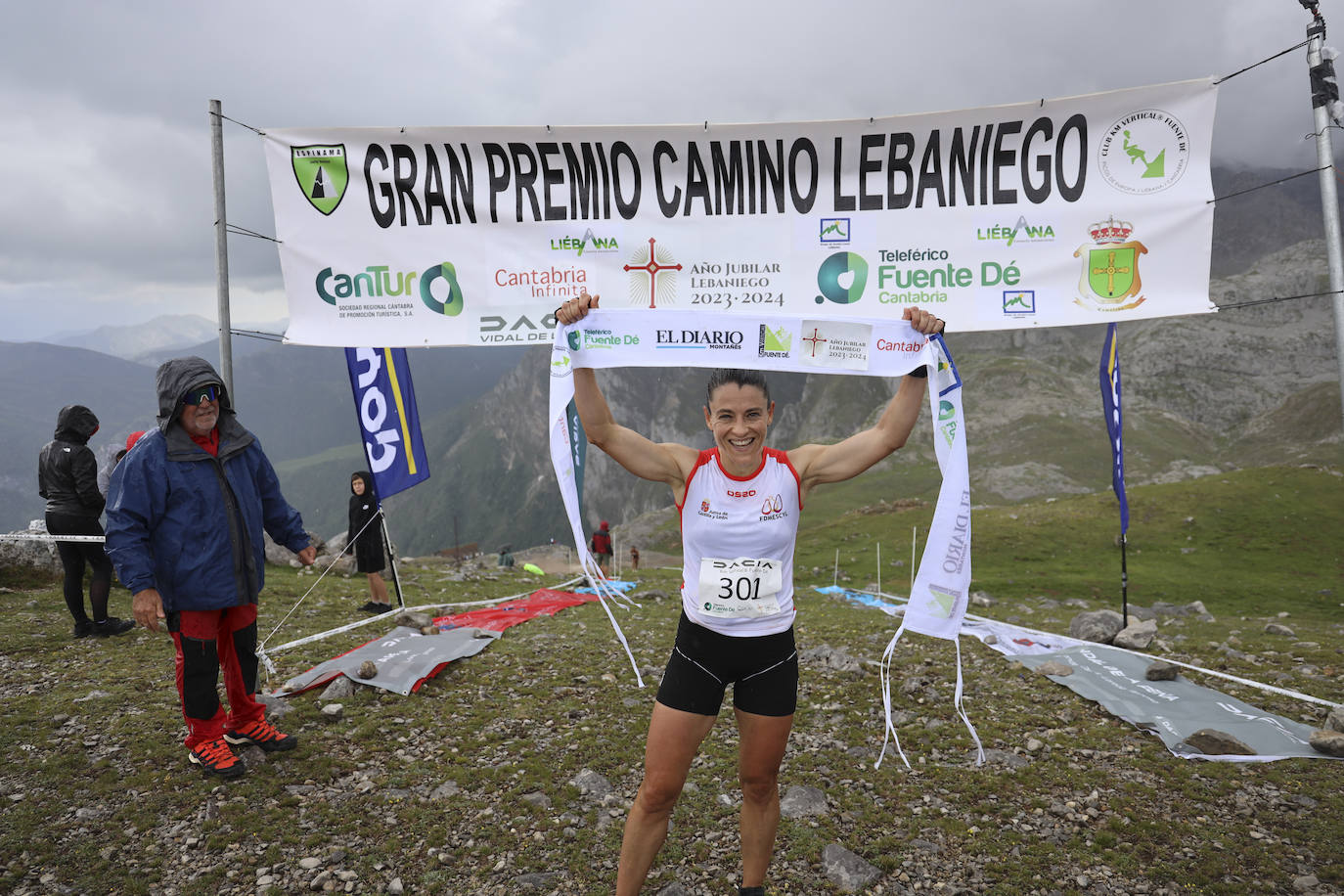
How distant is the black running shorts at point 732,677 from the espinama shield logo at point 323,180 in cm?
596

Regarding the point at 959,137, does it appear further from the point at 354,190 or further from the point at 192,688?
the point at 192,688

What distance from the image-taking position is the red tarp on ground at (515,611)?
12156mm

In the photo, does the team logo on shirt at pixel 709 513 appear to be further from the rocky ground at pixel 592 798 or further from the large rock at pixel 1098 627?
the large rock at pixel 1098 627

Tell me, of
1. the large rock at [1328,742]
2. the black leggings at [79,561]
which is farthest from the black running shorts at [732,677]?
the black leggings at [79,561]

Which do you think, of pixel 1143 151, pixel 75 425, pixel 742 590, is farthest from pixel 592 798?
pixel 75 425

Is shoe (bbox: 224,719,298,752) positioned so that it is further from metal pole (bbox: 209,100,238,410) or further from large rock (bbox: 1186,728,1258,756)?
large rock (bbox: 1186,728,1258,756)

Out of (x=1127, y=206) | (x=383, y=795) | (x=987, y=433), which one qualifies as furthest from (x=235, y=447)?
(x=987, y=433)

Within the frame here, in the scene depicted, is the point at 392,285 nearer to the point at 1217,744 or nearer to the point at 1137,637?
the point at 1217,744

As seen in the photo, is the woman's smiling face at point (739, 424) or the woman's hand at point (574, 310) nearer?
the woman's smiling face at point (739, 424)

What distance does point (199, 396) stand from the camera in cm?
580

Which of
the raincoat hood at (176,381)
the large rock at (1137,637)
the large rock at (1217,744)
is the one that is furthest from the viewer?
the large rock at (1137,637)

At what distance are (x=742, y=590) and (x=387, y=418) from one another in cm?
961

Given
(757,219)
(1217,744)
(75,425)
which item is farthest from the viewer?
(75,425)

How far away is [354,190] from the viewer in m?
7.07
